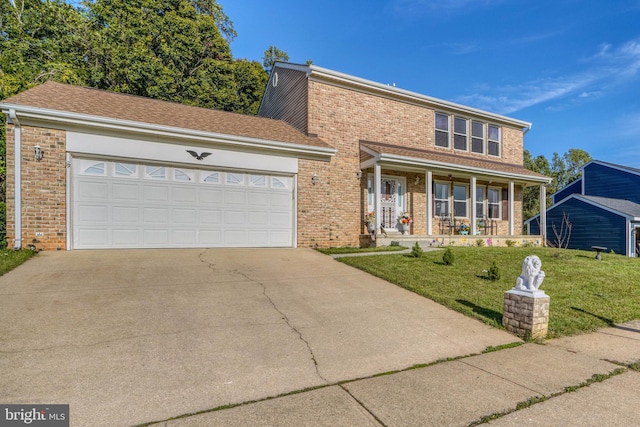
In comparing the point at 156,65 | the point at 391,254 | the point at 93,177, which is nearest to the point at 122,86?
the point at 156,65

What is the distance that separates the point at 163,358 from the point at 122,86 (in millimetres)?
21378

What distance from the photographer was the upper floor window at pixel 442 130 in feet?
49.2

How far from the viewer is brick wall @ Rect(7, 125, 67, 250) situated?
7719 millimetres

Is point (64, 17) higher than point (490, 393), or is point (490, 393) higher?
point (64, 17)

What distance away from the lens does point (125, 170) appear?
882 centimetres

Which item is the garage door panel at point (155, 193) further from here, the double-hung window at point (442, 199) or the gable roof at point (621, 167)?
the gable roof at point (621, 167)

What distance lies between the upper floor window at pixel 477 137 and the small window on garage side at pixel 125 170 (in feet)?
46.9

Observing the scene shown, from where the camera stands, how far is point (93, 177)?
333 inches

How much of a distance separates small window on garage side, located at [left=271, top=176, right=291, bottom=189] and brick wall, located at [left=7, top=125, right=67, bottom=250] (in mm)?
5424

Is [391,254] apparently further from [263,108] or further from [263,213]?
[263,108]

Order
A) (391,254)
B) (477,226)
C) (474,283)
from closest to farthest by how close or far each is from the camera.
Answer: (474,283) → (391,254) → (477,226)

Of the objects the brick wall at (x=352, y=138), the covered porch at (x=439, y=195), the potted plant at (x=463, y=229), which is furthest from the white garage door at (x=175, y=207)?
the potted plant at (x=463, y=229)

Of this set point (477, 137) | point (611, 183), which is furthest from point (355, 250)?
point (611, 183)

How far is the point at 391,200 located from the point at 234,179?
6.49 m
